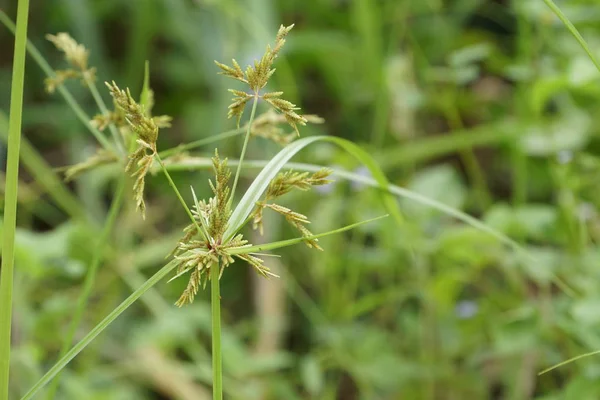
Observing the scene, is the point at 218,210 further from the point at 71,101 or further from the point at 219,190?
the point at 71,101

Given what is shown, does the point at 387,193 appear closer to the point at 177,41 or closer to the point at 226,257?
the point at 226,257

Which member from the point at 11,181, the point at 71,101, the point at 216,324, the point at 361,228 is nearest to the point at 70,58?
the point at 71,101

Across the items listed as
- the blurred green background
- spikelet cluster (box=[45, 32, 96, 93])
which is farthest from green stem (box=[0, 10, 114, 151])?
the blurred green background

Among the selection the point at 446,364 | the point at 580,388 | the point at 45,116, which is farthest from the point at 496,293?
the point at 45,116

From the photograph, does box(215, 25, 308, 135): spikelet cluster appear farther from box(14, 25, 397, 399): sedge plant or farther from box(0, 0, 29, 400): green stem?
box(0, 0, 29, 400): green stem

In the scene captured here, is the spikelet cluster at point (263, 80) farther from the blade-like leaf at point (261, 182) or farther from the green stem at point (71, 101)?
the green stem at point (71, 101)
